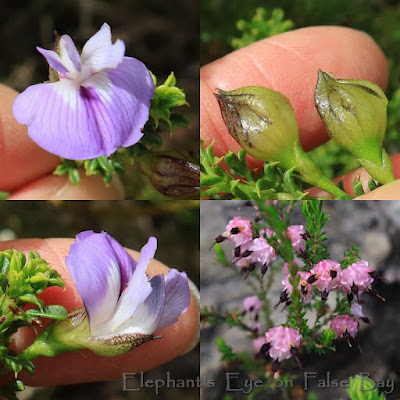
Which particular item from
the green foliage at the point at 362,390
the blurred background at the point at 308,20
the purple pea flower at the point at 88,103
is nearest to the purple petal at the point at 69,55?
the purple pea flower at the point at 88,103

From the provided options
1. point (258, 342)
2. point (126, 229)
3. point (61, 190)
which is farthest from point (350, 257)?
point (126, 229)

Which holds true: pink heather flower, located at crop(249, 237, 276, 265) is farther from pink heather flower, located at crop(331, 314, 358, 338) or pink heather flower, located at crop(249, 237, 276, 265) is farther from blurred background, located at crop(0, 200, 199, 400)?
blurred background, located at crop(0, 200, 199, 400)

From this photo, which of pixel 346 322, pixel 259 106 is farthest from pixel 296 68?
pixel 346 322

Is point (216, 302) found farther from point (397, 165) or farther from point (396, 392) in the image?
point (397, 165)

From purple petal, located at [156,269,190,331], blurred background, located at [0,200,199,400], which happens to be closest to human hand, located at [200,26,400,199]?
purple petal, located at [156,269,190,331]

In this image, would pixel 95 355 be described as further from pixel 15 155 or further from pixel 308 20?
pixel 308 20

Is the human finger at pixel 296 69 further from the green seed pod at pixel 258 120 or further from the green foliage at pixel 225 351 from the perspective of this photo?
the green foliage at pixel 225 351
